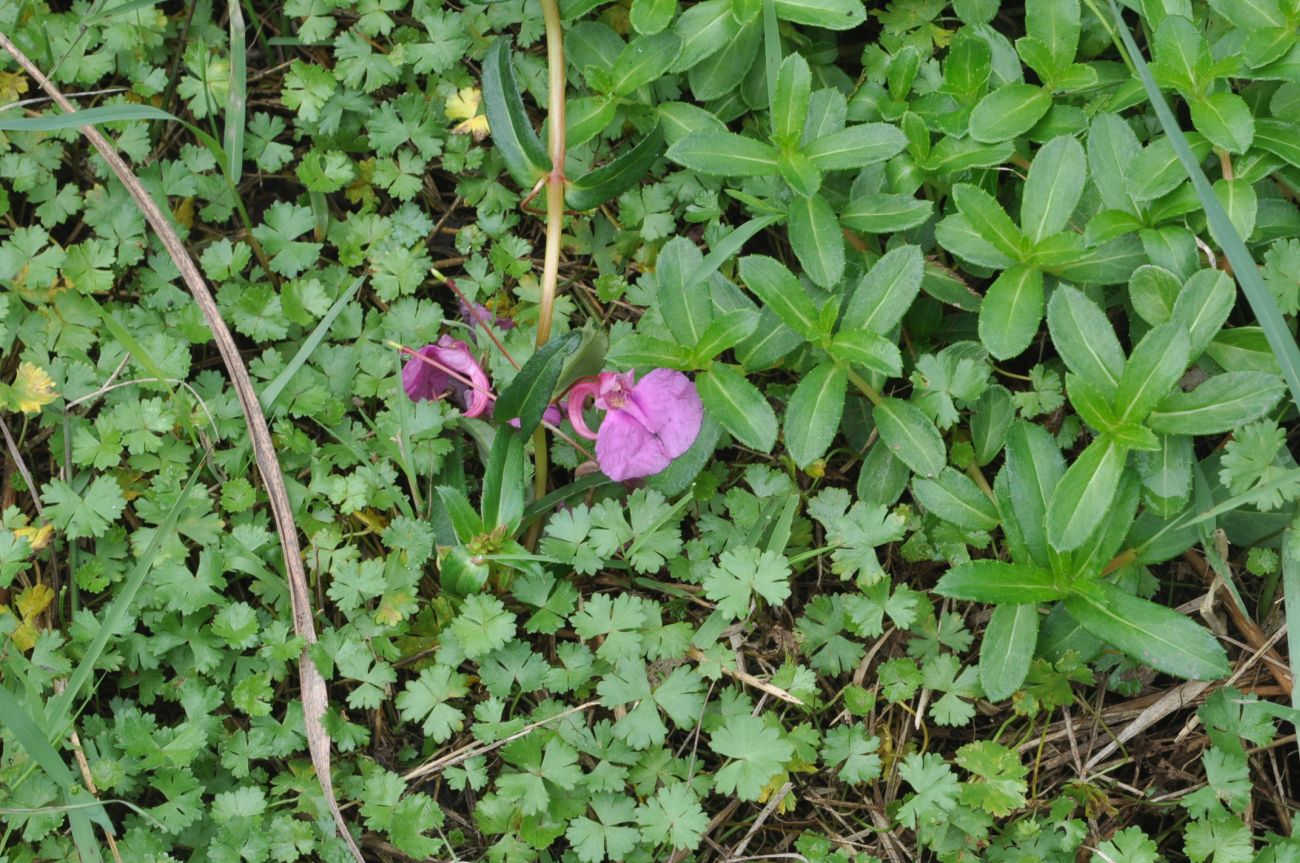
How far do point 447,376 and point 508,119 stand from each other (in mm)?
604

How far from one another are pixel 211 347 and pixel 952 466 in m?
1.83

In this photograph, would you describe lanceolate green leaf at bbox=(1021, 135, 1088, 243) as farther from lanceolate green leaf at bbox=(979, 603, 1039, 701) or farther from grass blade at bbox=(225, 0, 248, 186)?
grass blade at bbox=(225, 0, 248, 186)

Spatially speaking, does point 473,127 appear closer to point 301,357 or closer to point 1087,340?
point 301,357

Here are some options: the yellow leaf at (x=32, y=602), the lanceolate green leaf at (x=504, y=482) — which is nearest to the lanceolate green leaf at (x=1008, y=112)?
the lanceolate green leaf at (x=504, y=482)

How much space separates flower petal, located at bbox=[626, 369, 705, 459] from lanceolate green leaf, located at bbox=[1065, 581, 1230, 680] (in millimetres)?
862

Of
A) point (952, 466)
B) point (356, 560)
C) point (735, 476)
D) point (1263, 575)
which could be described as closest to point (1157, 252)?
point (952, 466)

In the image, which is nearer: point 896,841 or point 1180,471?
point 1180,471

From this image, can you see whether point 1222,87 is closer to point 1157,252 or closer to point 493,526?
point 1157,252

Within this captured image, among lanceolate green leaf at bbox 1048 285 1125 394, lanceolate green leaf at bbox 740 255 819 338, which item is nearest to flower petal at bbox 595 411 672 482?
lanceolate green leaf at bbox 740 255 819 338

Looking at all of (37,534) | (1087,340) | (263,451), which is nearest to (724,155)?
(1087,340)

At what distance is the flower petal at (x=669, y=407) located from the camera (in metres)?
2.55

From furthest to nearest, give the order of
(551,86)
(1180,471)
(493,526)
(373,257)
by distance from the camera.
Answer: (373,257) → (551,86) → (493,526) → (1180,471)

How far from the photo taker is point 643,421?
2541 mm

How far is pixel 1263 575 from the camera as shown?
2.58 m
